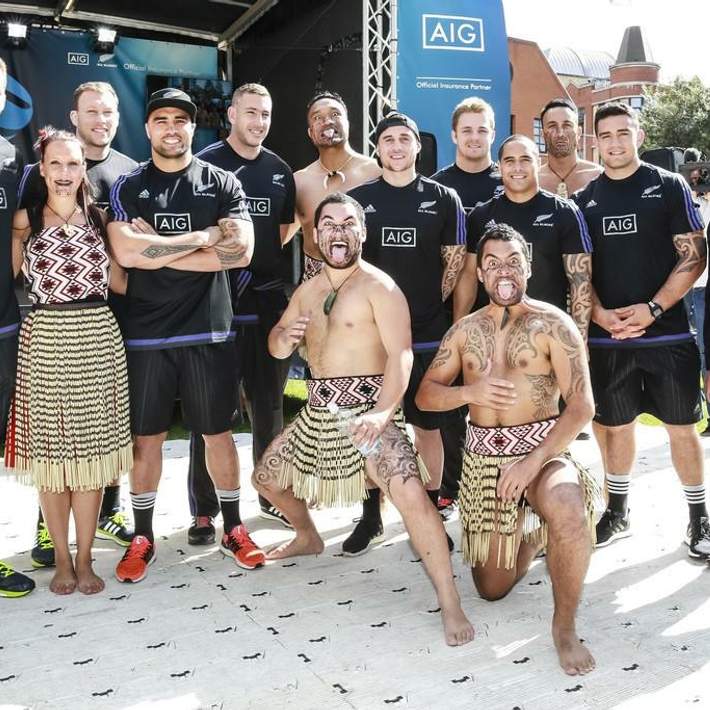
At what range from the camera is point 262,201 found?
3.98 metres

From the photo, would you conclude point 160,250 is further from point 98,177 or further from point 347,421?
point 347,421

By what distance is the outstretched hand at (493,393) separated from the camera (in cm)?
278

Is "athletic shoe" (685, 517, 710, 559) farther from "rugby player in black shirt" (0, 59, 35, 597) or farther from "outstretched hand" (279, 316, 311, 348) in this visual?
"rugby player in black shirt" (0, 59, 35, 597)

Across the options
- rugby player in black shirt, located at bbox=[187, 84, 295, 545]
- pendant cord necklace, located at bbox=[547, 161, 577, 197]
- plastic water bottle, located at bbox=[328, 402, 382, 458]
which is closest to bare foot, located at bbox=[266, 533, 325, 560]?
rugby player in black shirt, located at bbox=[187, 84, 295, 545]

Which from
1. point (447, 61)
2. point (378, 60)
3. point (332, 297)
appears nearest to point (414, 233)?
point (332, 297)

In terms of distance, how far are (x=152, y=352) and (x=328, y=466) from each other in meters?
0.88

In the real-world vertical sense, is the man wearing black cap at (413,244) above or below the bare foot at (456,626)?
above

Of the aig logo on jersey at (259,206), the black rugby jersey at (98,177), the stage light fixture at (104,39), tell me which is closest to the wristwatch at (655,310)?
the aig logo on jersey at (259,206)

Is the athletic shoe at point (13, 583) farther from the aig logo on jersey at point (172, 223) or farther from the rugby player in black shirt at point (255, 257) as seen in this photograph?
the aig logo on jersey at point (172, 223)

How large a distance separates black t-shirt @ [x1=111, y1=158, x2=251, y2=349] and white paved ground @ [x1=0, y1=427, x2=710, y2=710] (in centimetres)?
102

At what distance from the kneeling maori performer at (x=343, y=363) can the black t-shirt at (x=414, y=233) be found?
0.51m

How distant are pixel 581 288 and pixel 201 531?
205cm

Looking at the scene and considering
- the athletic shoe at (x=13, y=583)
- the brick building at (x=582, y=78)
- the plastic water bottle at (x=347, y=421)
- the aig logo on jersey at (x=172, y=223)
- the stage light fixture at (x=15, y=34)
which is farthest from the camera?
the brick building at (x=582, y=78)

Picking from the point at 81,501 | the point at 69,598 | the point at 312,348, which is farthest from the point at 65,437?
A: the point at 312,348
